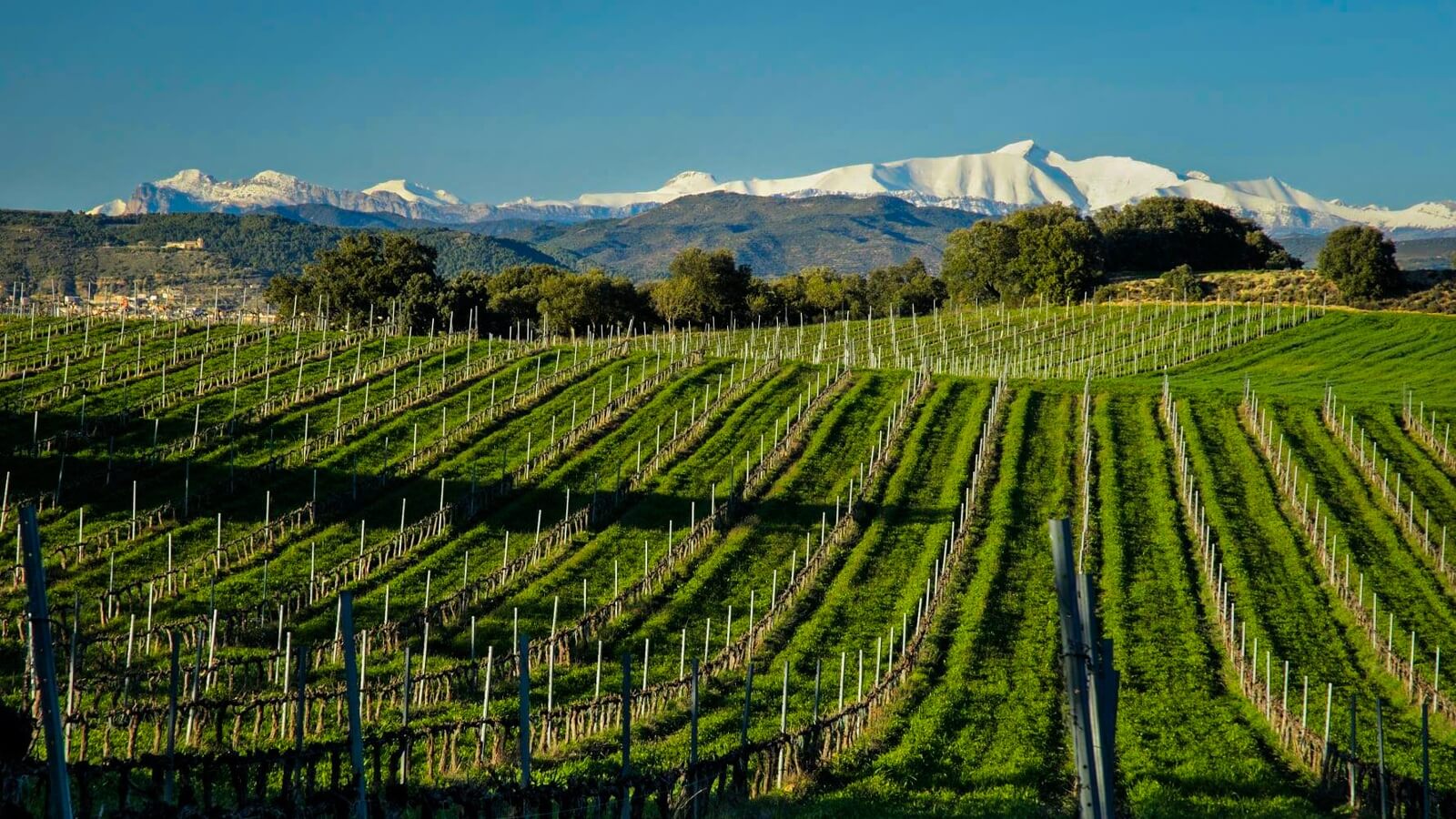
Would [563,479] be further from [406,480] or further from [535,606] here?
[535,606]

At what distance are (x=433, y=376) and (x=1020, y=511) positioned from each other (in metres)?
28.0

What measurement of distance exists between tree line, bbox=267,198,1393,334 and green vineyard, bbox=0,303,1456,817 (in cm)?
2317

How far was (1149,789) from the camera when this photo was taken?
71.5 ft

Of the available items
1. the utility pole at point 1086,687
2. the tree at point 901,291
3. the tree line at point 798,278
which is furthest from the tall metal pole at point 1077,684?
the tree at point 901,291

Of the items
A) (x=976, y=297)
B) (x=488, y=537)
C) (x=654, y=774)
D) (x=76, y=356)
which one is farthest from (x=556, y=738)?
(x=976, y=297)

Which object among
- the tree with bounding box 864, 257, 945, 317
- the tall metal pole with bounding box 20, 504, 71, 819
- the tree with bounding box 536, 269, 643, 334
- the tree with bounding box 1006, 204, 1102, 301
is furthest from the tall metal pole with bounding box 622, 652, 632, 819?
the tree with bounding box 864, 257, 945, 317

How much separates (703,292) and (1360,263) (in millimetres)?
50101

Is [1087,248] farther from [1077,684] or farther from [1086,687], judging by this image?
[1077,684]

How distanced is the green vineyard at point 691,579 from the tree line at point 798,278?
912 inches

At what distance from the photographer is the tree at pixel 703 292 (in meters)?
112

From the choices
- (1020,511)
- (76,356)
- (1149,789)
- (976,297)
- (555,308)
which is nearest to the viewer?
(1149,789)

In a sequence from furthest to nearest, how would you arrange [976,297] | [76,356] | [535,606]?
[976,297] → [76,356] → [535,606]

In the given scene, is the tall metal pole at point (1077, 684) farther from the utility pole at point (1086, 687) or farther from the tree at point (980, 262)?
the tree at point (980, 262)

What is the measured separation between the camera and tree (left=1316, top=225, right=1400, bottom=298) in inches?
3745
